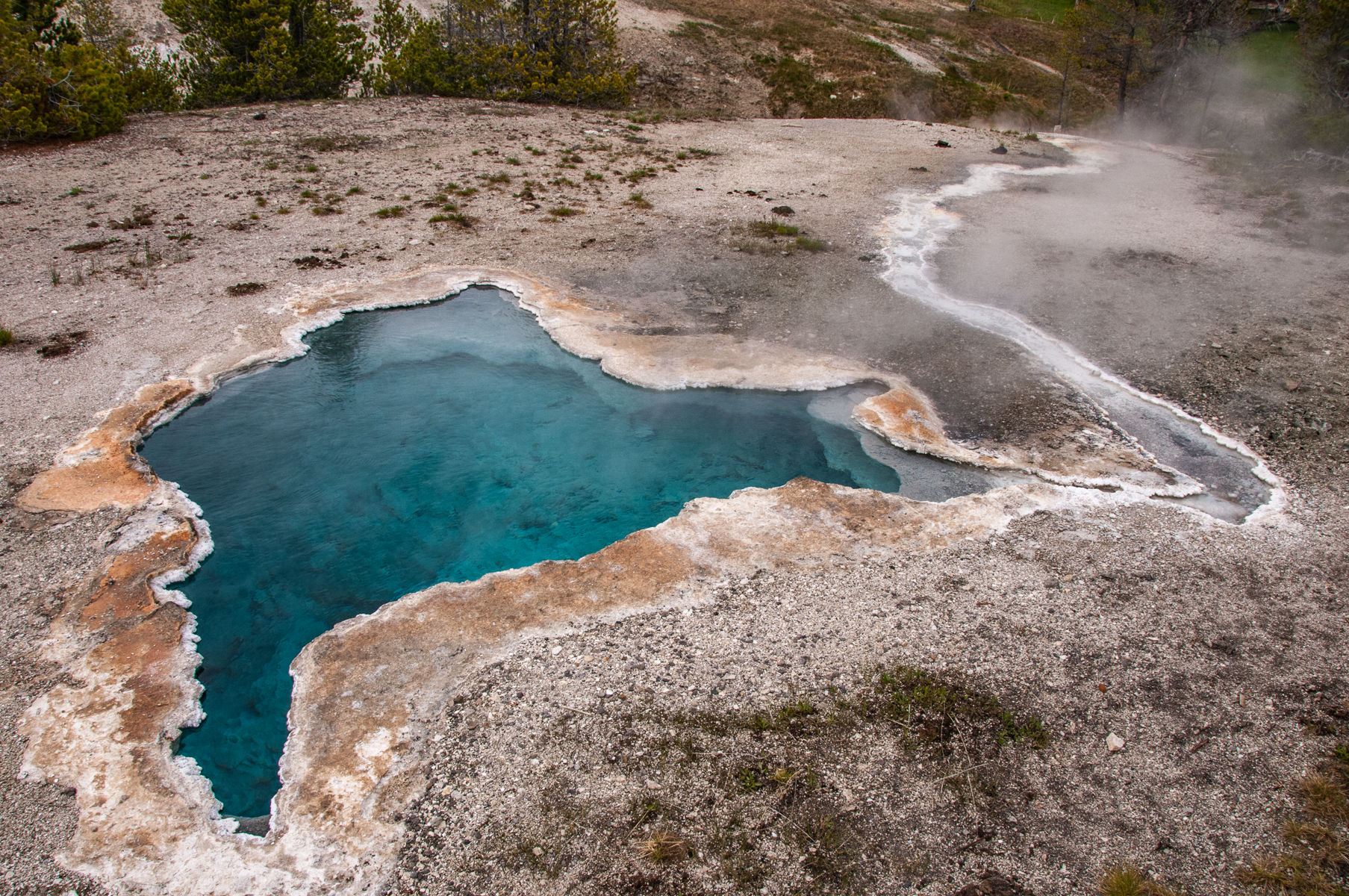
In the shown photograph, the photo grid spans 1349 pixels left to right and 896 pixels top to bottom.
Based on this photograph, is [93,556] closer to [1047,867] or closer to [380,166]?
[1047,867]

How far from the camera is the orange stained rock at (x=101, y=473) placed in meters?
7.39

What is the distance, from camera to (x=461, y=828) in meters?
4.82

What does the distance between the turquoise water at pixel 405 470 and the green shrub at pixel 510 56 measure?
16483 millimetres

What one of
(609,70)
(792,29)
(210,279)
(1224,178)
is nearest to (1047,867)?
(210,279)

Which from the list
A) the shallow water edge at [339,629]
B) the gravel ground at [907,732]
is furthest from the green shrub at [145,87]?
the gravel ground at [907,732]

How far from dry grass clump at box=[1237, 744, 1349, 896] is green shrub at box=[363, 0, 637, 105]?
25.3m

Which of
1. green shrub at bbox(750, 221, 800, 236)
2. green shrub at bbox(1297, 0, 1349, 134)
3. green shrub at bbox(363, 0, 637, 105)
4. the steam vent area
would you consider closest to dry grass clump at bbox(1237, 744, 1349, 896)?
the steam vent area

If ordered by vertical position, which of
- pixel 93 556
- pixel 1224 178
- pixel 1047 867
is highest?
pixel 1224 178

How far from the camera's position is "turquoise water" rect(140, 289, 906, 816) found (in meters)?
6.59

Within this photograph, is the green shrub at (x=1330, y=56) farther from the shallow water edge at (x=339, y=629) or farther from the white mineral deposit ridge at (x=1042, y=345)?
the shallow water edge at (x=339, y=629)

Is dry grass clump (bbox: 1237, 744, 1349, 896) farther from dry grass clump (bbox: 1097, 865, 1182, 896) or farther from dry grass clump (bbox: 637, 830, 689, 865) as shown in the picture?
dry grass clump (bbox: 637, 830, 689, 865)

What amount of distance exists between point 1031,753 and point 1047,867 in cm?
87

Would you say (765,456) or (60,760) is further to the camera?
(765,456)

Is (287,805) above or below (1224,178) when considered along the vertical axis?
below
